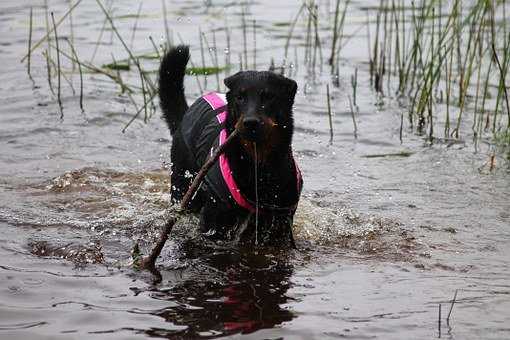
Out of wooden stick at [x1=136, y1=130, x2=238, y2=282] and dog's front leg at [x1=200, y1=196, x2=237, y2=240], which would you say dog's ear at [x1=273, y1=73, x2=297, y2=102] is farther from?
dog's front leg at [x1=200, y1=196, x2=237, y2=240]

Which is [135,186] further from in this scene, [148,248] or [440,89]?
[440,89]

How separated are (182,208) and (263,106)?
0.69 meters

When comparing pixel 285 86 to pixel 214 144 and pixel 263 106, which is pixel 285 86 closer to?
pixel 263 106

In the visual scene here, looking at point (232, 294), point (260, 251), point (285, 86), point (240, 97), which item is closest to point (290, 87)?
point (285, 86)

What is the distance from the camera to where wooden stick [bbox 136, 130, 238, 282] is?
14.1 ft

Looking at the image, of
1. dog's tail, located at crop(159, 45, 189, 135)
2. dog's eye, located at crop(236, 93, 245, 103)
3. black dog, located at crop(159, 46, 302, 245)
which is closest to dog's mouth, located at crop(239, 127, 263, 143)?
black dog, located at crop(159, 46, 302, 245)

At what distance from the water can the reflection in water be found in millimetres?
11

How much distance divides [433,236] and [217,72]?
3955mm

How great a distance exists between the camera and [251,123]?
14.3 feet

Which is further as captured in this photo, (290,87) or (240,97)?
(290,87)

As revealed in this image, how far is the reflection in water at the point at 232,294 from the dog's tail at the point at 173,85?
3.53 ft

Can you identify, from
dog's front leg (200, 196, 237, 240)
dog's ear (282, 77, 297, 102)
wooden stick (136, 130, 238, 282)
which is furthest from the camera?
dog's front leg (200, 196, 237, 240)

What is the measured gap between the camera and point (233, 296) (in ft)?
14.1

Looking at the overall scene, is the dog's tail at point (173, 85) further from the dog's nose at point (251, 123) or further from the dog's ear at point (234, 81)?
the dog's nose at point (251, 123)
